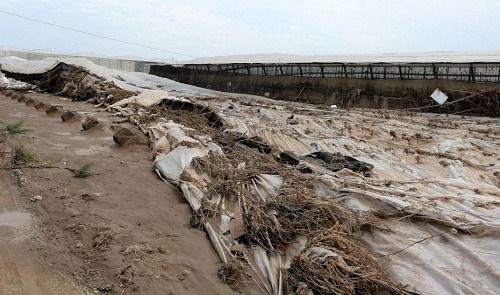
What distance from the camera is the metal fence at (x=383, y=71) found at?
14.4m

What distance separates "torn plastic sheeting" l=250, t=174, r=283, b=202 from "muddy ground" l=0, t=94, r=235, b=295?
31.4 inches

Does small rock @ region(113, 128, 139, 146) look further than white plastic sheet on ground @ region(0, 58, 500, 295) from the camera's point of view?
Yes

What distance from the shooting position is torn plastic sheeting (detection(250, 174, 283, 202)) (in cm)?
470

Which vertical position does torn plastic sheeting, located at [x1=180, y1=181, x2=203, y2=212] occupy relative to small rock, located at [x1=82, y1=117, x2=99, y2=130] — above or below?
below

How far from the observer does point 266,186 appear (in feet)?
15.8

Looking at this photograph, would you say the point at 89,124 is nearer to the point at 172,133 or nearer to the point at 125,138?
the point at 125,138

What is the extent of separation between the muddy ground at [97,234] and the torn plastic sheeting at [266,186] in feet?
2.62

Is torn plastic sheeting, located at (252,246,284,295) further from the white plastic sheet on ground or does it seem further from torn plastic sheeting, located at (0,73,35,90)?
torn plastic sheeting, located at (0,73,35,90)

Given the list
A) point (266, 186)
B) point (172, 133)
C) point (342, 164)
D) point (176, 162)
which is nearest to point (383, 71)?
point (342, 164)

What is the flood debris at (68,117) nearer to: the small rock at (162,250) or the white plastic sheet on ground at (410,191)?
the white plastic sheet on ground at (410,191)

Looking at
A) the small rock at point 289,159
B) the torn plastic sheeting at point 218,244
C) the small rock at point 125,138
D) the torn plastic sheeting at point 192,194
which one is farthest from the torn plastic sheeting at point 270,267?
the small rock at point 125,138

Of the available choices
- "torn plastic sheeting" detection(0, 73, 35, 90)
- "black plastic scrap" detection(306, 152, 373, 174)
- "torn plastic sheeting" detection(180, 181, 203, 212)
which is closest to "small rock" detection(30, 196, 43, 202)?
"torn plastic sheeting" detection(180, 181, 203, 212)

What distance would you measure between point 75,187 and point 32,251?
1.46 meters

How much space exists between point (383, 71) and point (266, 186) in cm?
1336
